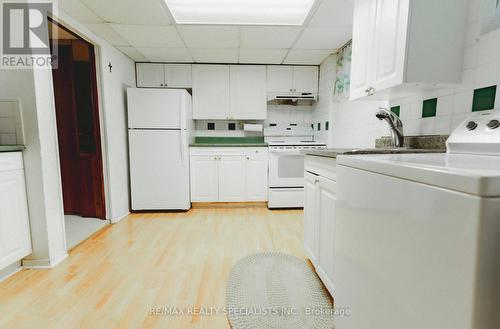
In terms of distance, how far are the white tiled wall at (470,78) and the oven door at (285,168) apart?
1.68 metres

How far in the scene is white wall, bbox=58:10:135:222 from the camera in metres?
2.47

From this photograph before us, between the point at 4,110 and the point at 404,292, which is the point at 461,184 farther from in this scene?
the point at 4,110

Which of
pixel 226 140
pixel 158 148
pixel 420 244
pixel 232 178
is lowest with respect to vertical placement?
pixel 232 178

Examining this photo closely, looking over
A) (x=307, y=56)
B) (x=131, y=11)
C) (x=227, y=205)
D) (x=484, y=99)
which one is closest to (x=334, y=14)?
(x=307, y=56)

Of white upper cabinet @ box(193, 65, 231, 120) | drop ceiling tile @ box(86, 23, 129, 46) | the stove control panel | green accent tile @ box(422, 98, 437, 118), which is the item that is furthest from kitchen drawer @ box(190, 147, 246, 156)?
the stove control panel

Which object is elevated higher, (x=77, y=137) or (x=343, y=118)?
(x=343, y=118)

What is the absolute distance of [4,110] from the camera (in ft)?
5.15

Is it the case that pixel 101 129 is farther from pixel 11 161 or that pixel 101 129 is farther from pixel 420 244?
pixel 420 244

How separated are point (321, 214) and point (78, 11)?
250 centimetres

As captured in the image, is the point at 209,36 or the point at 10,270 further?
the point at 209,36

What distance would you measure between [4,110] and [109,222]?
4.74 ft

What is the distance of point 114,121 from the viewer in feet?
8.73

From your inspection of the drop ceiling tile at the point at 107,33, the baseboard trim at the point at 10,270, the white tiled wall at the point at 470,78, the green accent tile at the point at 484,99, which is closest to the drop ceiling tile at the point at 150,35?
the drop ceiling tile at the point at 107,33

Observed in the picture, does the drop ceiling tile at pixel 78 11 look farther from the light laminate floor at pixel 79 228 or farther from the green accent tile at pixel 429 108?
the green accent tile at pixel 429 108
